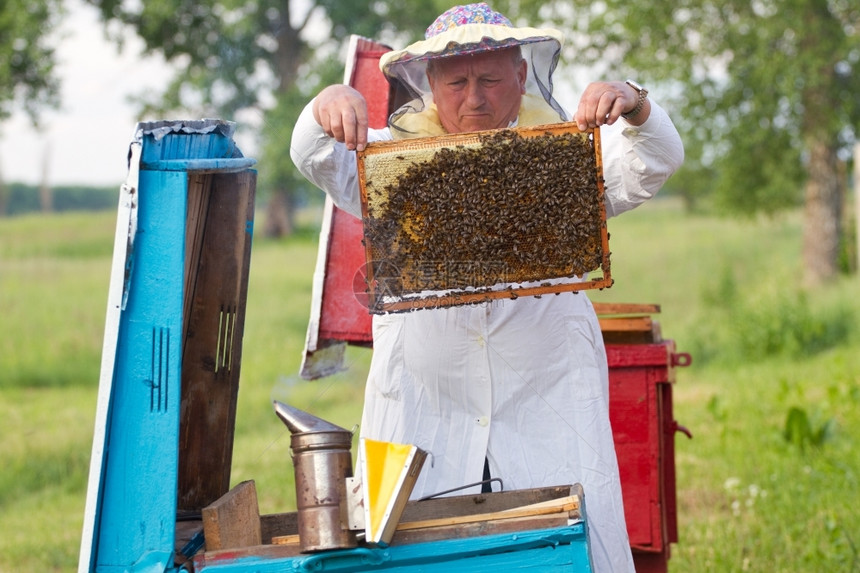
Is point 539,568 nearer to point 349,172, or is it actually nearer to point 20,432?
point 349,172

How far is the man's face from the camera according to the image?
2793 millimetres

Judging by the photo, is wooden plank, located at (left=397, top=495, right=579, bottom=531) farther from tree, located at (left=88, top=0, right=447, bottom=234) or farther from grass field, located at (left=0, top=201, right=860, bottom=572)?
tree, located at (left=88, top=0, right=447, bottom=234)

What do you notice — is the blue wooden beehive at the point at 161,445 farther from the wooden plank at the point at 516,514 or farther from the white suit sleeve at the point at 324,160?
the white suit sleeve at the point at 324,160

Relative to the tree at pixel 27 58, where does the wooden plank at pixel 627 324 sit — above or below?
below

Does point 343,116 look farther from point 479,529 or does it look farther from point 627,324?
point 627,324

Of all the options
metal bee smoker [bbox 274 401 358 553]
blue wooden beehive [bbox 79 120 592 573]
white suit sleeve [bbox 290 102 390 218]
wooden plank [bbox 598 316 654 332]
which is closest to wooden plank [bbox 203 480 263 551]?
blue wooden beehive [bbox 79 120 592 573]

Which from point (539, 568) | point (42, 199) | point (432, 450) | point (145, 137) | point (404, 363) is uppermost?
point (42, 199)

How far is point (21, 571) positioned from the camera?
5312 mm

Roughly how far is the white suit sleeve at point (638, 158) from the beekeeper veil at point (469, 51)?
0.63 ft

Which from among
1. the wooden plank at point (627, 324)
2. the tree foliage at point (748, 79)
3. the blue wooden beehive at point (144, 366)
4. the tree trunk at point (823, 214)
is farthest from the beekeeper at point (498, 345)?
the tree trunk at point (823, 214)

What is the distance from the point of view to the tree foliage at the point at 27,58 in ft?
55.3

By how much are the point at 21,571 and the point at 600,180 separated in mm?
4051

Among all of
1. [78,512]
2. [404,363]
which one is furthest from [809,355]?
[404,363]

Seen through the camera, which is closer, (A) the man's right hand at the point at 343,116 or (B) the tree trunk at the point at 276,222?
(A) the man's right hand at the point at 343,116
